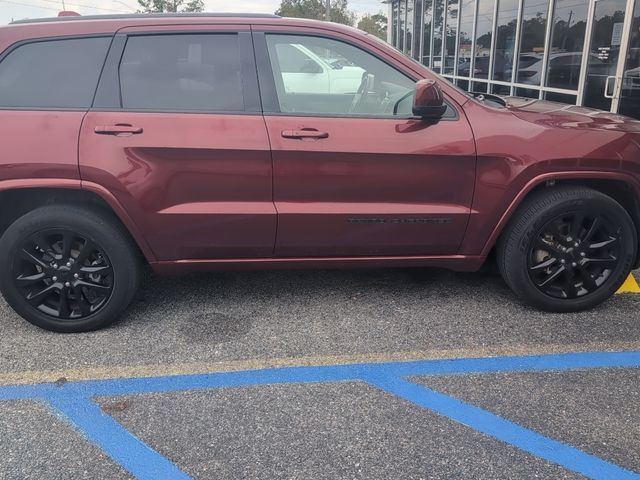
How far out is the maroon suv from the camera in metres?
3.16

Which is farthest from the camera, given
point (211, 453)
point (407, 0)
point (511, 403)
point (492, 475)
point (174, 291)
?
point (407, 0)

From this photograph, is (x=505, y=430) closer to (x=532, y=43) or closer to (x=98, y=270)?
(x=98, y=270)

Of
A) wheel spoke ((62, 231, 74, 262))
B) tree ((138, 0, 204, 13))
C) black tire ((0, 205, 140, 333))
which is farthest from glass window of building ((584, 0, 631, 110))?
tree ((138, 0, 204, 13))

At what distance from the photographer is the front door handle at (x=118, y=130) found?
3.12 metres

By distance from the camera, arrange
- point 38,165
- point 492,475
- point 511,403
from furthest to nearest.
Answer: point 38,165 → point 511,403 → point 492,475

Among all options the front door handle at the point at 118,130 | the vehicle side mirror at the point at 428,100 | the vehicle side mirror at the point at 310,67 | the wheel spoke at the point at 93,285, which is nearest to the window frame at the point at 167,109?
the front door handle at the point at 118,130

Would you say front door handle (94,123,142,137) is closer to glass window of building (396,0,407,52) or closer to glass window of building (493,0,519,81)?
glass window of building (493,0,519,81)

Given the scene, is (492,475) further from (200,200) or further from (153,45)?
(153,45)

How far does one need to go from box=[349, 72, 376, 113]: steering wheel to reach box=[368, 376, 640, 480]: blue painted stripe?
1.59 metres

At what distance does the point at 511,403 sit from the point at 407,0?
17.8 m

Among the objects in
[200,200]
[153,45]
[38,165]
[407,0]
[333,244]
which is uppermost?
[407,0]

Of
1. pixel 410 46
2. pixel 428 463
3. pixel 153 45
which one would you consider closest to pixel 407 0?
pixel 410 46

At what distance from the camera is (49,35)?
3207 mm

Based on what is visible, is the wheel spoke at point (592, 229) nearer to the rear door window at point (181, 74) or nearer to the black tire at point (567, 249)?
the black tire at point (567, 249)
